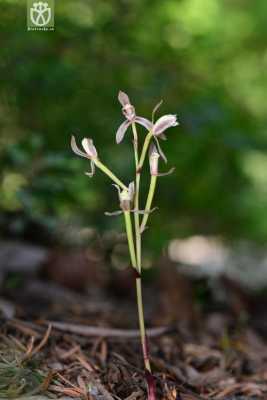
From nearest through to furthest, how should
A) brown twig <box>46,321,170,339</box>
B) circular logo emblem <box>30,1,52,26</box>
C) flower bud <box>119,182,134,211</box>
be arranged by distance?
flower bud <box>119,182,134,211</box>
brown twig <box>46,321,170,339</box>
circular logo emblem <box>30,1,52,26</box>

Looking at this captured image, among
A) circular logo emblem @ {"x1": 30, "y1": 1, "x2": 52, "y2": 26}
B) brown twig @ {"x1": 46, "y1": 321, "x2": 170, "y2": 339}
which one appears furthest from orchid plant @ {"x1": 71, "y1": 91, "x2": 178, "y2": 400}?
circular logo emblem @ {"x1": 30, "y1": 1, "x2": 52, "y2": 26}

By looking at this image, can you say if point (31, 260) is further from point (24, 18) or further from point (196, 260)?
point (196, 260)

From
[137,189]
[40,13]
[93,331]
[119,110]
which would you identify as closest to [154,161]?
[137,189]

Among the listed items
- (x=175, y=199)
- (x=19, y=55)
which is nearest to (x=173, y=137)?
(x=175, y=199)

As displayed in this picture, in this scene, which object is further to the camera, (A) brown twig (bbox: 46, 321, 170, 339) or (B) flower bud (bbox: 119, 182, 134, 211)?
(A) brown twig (bbox: 46, 321, 170, 339)

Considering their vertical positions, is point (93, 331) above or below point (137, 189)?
below

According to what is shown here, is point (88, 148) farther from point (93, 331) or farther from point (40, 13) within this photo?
point (40, 13)

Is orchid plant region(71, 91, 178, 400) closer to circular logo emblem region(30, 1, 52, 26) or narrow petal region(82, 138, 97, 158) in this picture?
narrow petal region(82, 138, 97, 158)
